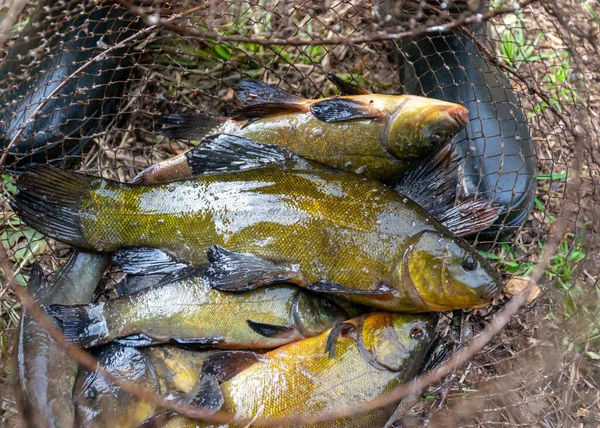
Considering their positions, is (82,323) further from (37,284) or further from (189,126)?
(189,126)

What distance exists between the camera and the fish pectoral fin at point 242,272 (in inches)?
Answer: 109

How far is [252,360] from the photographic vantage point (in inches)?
110

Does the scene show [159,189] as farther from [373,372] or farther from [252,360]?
[373,372]

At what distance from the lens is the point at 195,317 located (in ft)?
9.26

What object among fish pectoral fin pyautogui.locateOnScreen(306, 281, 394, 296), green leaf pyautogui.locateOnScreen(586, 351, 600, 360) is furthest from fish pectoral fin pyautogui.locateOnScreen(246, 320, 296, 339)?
green leaf pyautogui.locateOnScreen(586, 351, 600, 360)

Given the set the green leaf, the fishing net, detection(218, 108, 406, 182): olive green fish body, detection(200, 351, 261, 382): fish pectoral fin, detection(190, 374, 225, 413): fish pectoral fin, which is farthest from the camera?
the green leaf

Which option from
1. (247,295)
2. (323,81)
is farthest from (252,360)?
(323,81)

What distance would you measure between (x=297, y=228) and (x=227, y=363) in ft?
2.30

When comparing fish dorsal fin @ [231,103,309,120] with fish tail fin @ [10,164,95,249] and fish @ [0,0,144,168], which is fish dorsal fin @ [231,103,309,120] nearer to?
fish tail fin @ [10,164,95,249]

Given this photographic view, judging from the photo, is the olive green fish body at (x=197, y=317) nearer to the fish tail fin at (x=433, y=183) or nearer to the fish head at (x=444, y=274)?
the fish head at (x=444, y=274)

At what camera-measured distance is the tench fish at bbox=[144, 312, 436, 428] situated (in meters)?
2.66

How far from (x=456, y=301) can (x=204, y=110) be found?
1.98 metres

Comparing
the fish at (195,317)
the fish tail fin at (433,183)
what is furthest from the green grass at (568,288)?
the fish at (195,317)

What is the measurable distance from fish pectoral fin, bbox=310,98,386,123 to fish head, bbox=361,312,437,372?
942mm
